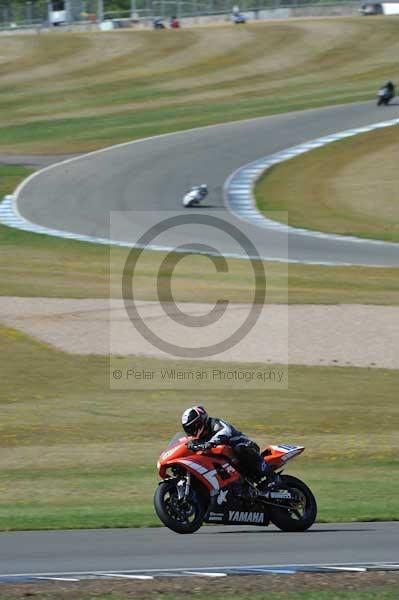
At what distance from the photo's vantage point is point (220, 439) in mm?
12852

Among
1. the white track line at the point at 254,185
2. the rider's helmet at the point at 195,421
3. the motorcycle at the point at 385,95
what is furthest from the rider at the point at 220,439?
the motorcycle at the point at 385,95

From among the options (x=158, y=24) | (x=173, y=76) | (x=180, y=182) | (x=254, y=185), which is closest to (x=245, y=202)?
(x=254, y=185)

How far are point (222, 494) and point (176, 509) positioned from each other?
0.61m

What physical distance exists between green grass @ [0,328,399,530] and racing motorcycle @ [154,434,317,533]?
876 mm

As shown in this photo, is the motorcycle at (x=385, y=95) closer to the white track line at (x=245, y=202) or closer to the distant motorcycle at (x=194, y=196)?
the white track line at (x=245, y=202)

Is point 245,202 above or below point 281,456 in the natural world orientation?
below

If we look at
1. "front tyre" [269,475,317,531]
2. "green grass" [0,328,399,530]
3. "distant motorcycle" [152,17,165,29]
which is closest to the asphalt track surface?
"green grass" [0,328,399,530]

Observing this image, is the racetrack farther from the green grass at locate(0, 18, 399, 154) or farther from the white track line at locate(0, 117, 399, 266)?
the green grass at locate(0, 18, 399, 154)

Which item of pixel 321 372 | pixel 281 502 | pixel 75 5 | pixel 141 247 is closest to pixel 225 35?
pixel 75 5

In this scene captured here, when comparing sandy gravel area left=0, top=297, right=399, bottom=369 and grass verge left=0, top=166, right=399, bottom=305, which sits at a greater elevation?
sandy gravel area left=0, top=297, right=399, bottom=369

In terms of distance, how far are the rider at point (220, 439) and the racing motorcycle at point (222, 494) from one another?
0.09m

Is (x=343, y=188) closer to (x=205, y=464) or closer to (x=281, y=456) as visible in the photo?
(x=281, y=456)

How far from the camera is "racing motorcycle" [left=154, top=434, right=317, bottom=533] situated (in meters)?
12.7

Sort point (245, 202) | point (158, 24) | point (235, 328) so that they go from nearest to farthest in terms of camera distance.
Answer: point (235, 328) < point (245, 202) < point (158, 24)
